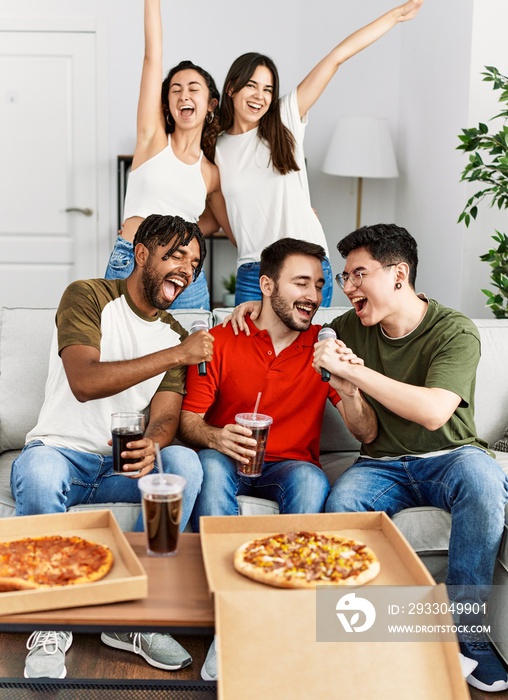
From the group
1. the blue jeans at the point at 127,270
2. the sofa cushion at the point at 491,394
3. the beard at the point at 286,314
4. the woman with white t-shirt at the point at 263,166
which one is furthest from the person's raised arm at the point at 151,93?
the sofa cushion at the point at 491,394

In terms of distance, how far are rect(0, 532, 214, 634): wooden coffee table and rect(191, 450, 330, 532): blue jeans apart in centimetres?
74

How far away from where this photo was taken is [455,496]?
2111mm

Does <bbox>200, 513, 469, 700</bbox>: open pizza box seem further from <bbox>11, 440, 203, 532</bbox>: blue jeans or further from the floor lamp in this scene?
the floor lamp

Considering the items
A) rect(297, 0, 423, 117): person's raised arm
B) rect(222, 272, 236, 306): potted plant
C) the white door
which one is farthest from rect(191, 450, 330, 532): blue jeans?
the white door

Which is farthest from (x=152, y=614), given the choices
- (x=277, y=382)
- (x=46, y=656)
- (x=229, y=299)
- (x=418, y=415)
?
(x=229, y=299)

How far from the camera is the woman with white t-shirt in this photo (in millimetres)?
3004

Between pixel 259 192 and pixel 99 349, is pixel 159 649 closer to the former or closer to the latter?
pixel 99 349

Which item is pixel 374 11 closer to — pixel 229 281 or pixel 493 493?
pixel 229 281

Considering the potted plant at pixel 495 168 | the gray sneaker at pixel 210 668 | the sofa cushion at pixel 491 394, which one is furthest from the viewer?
the potted plant at pixel 495 168

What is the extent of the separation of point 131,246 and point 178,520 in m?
1.64

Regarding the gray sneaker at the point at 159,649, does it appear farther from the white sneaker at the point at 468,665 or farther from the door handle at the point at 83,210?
the door handle at the point at 83,210

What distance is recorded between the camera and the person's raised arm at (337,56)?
307cm

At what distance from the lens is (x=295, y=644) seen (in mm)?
1209

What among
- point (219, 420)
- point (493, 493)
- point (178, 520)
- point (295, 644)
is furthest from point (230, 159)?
point (295, 644)
